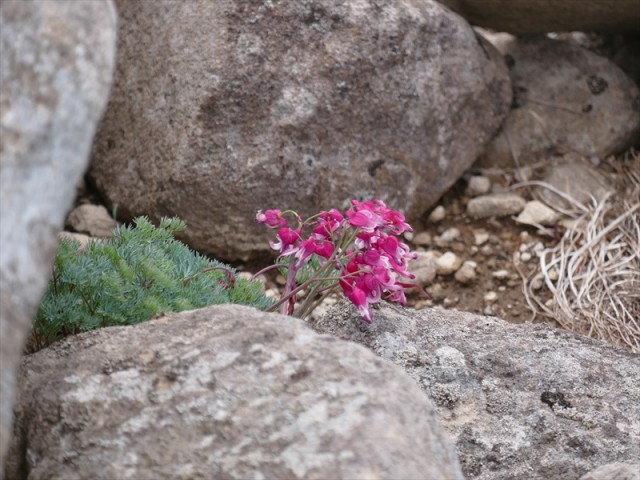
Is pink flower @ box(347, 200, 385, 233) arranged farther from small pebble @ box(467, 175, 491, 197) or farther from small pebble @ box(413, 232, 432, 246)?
small pebble @ box(467, 175, 491, 197)

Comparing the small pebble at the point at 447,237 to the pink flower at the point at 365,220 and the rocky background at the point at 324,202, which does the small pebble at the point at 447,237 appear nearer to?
the rocky background at the point at 324,202

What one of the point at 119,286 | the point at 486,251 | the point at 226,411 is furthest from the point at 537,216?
the point at 226,411

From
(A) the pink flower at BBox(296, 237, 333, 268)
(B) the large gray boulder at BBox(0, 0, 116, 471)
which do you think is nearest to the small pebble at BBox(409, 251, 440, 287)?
(A) the pink flower at BBox(296, 237, 333, 268)

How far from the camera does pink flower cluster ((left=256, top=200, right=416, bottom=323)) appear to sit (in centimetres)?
257

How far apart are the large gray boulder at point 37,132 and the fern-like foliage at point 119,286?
2.20 feet

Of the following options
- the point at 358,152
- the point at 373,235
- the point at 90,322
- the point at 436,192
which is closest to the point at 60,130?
the point at 90,322

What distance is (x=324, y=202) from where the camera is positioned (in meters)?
3.90

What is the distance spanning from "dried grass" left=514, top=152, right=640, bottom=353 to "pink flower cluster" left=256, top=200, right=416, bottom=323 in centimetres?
136

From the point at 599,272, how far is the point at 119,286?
91.9 inches

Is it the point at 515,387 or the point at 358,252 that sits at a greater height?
the point at 358,252

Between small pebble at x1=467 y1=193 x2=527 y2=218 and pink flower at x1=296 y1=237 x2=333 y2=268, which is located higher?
pink flower at x1=296 y1=237 x2=333 y2=268

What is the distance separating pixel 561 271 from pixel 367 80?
3.56 ft

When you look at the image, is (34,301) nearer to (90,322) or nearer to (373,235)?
(90,322)

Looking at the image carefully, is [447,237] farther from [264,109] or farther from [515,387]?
[515,387]
